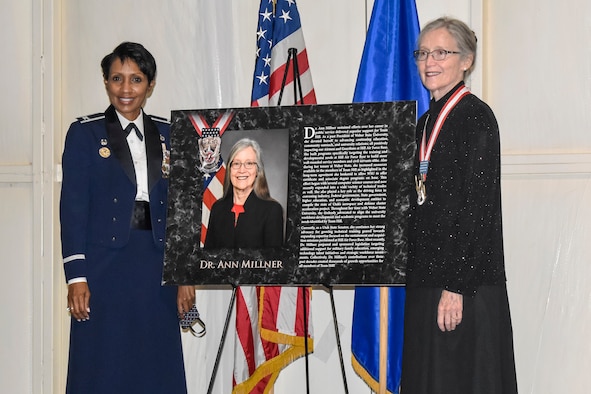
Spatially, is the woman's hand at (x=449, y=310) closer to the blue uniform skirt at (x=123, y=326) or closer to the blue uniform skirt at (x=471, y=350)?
the blue uniform skirt at (x=471, y=350)

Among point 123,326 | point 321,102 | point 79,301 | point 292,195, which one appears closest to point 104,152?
point 79,301

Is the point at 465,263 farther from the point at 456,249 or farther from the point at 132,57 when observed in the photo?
the point at 132,57

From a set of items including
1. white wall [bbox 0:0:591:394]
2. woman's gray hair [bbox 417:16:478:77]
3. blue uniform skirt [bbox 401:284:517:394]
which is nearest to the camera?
blue uniform skirt [bbox 401:284:517:394]

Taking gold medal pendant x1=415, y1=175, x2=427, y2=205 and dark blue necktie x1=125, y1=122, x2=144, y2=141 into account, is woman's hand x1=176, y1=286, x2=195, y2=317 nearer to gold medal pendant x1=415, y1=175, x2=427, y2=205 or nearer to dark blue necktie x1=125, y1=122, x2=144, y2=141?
dark blue necktie x1=125, y1=122, x2=144, y2=141

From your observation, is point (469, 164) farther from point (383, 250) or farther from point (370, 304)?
point (370, 304)

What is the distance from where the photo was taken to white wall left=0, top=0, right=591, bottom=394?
3.79 metres

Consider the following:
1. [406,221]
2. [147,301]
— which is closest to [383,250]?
[406,221]

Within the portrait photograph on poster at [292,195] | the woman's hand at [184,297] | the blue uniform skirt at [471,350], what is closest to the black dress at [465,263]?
the blue uniform skirt at [471,350]

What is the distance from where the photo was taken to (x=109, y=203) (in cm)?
336

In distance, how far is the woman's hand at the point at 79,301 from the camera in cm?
333

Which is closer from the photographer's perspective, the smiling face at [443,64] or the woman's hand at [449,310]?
the woman's hand at [449,310]

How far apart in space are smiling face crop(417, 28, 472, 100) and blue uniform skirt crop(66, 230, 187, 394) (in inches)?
52.1

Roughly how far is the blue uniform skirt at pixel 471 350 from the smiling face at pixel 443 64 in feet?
2.44

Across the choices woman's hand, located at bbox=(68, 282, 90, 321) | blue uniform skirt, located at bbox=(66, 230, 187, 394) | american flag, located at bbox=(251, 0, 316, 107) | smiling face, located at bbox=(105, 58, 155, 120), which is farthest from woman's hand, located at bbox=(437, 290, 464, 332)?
smiling face, located at bbox=(105, 58, 155, 120)
